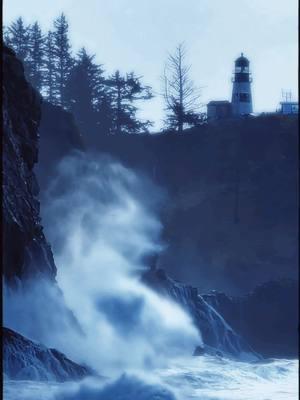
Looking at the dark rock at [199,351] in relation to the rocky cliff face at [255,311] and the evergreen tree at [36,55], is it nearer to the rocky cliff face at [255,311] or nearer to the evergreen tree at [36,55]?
the rocky cliff face at [255,311]

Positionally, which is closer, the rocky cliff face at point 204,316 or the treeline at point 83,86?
the rocky cliff face at point 204,316

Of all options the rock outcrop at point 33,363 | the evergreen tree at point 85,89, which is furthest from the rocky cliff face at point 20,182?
the evergreen tree at point 85,89

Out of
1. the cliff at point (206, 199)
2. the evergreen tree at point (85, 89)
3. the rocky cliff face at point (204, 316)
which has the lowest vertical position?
the rocky cliff face at point (204, 316)

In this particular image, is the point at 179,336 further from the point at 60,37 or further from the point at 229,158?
the point at 60,37

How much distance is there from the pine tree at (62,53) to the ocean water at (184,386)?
110ft

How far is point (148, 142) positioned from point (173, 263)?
9.74 m

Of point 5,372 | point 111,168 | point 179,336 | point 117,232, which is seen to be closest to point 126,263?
point 117,232

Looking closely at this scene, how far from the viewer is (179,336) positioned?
29.2 m

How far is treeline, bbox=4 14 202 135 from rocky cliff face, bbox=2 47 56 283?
2278 centimetres

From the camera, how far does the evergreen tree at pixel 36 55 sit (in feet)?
180

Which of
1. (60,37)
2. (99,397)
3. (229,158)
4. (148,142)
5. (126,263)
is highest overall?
(60,37)

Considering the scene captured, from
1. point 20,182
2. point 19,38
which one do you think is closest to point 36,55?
point 19,38

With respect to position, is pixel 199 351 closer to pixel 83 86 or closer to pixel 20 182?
pixel 20 182

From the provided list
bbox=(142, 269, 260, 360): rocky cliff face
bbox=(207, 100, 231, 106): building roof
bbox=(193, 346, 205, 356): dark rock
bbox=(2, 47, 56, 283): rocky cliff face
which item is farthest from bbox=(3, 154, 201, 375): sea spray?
bbox=(207, 100, 231, 106): building roof
